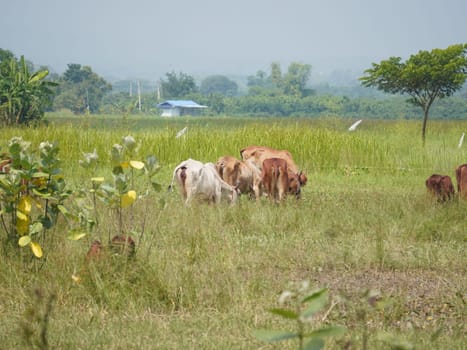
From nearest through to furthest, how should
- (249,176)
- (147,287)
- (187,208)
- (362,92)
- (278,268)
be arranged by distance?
1. (147,287)
2. (278,268)
3. (187,208)
4. (249,176)
5. (362,92)

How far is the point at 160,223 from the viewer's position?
21.4ft

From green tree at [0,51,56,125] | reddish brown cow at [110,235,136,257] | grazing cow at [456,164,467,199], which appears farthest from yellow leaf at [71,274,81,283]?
green tree at [0,51,56,125]

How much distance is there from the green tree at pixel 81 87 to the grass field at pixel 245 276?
2173 inches

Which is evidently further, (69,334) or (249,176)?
(249,176)

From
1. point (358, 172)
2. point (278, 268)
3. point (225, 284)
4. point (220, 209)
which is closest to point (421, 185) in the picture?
point (358, 172)

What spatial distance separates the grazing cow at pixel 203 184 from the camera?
7.37 m


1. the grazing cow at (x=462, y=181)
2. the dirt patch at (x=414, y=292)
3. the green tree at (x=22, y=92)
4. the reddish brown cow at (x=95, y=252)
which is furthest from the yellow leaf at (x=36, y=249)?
the green tree at (x=22, y=92)

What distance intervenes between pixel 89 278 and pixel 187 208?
2829 millimetres

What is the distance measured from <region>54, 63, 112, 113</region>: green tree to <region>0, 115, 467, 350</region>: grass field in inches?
2173

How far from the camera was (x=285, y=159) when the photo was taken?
8547 mm

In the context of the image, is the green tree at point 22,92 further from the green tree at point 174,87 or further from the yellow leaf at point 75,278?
the green tree at point 174,87

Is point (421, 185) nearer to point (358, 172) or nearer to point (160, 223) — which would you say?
point (358, 172)

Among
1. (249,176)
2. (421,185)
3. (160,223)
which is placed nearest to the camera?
(160,223)

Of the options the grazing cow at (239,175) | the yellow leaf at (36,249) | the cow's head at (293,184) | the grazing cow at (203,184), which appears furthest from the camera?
the grazing cow at (239,175)
